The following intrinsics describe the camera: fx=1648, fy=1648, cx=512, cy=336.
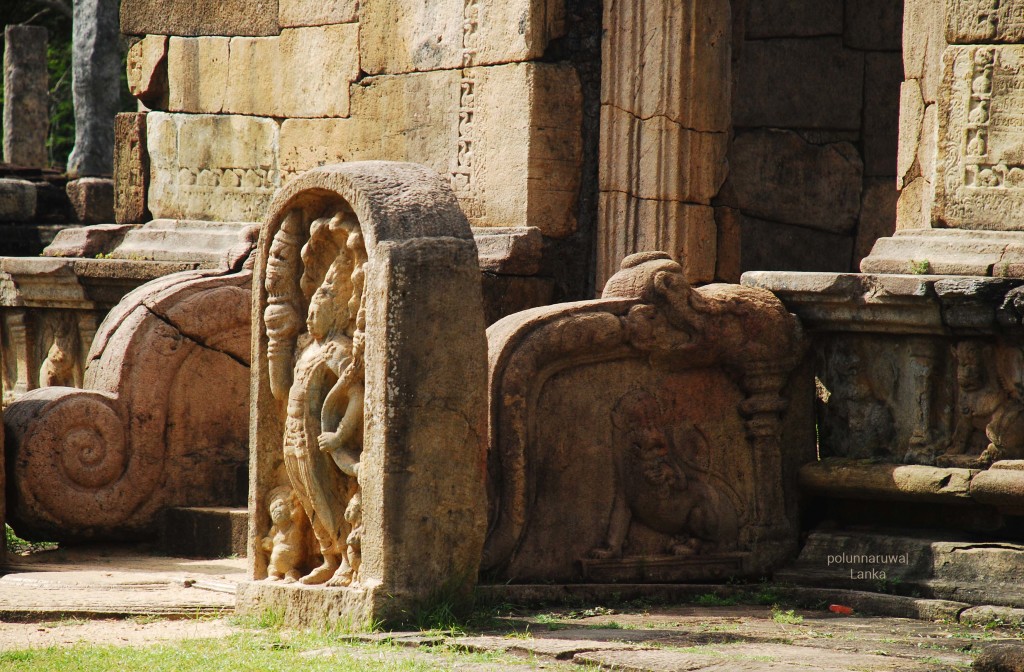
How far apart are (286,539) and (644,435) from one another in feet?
4.50

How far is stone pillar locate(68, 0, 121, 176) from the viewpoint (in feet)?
58.1

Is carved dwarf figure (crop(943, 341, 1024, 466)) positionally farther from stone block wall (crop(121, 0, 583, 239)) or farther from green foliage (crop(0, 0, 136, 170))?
green foliage (crop(0, 0, 136, 170))

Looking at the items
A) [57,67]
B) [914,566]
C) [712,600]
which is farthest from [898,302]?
[57,67]

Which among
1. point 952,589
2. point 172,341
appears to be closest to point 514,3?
point 172,341

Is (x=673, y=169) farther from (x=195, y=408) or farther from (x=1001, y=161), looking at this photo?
(x=195, y=408)

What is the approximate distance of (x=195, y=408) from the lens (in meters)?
7.93

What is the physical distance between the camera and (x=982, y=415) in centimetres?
608

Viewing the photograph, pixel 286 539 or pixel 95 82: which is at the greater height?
pixel 95 82

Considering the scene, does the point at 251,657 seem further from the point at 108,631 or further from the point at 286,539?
the point at 108,631

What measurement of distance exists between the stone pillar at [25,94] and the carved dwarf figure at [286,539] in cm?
1551

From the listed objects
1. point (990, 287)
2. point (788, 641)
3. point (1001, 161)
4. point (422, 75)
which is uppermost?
point (422, 75)

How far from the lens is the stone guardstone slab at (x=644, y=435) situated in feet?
19.1

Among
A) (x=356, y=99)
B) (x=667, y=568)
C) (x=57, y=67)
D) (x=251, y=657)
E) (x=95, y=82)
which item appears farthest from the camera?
(x=57, y=67)

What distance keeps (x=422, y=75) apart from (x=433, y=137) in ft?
1.11
